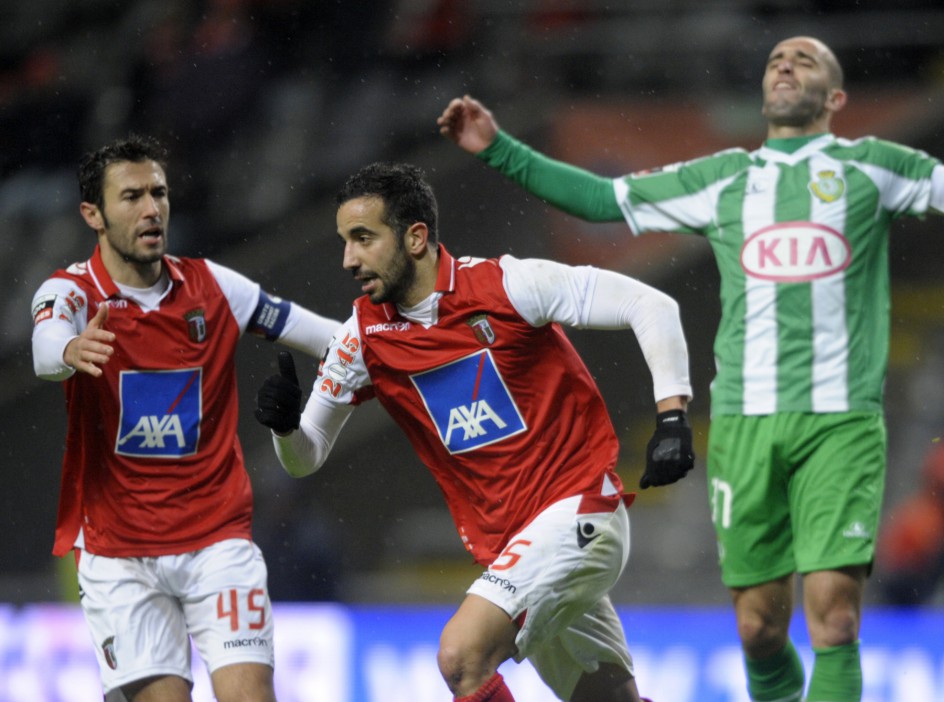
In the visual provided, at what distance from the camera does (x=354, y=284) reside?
1065 cm

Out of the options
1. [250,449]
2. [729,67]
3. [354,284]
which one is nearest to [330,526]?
[250,449]

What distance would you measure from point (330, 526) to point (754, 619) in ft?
19.4

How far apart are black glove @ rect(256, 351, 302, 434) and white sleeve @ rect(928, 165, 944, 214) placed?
2.01 meters

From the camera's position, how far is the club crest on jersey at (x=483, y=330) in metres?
4.83

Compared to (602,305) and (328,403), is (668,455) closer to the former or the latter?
(602,305)

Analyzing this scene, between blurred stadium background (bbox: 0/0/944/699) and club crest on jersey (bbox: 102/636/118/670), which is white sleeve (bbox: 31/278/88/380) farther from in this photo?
blurred stadium background (bbox: 0/0/944/699)

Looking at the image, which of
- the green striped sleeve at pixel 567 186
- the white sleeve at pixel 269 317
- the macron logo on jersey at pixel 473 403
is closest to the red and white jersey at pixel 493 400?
the macron logo on jersey at pixel 473 403

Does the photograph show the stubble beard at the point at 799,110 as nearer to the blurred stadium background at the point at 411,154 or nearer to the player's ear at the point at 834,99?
the player's ear at the point at 834,99

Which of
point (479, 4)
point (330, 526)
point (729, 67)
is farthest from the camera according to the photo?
point (479, 4)

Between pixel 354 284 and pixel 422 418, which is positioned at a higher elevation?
pixel 354 284

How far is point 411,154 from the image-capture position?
11.3 meters

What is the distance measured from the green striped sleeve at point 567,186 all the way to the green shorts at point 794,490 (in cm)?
78

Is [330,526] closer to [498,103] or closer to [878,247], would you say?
[498,103]

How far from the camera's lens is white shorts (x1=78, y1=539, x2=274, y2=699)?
496 cm
